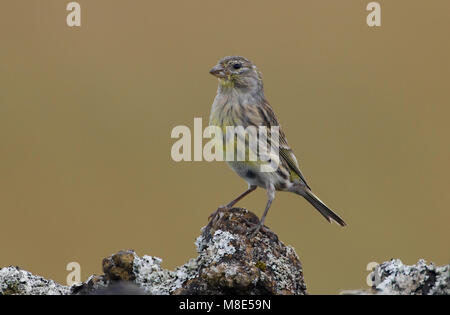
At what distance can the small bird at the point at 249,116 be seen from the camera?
177 inches

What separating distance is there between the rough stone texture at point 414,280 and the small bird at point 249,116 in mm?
1437

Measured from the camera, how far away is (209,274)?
2.94m

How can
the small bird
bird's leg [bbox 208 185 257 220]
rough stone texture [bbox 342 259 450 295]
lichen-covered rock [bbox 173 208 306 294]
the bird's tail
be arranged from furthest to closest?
1. the bird's tail
2. the small bird
3. bird's leg [bbox 208 185 257 220]
4. lichen-covered rock [bbox 173 208 306 294]
5. rough stone texture [bbox 342 259 450 295]

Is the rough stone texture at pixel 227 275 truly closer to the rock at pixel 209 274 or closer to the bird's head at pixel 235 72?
the rock at pixel 209 274

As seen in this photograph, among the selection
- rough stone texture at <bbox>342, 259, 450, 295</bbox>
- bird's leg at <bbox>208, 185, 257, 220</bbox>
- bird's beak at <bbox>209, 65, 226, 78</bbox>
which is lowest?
rough stone texture at <bbox>342, 259, 450, 295</bbox>

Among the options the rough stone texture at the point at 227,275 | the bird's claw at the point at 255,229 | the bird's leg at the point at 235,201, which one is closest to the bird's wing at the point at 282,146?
the bird's leg at the point at 235,201

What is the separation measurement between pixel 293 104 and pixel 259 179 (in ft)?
14.7

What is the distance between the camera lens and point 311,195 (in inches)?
197

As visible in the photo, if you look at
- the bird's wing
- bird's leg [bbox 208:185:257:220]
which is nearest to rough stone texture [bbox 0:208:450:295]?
bird's leg [bbox 208:185:257:220]

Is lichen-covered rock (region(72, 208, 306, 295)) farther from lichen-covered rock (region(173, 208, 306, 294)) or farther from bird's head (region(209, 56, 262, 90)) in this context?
bird's head (region(209, 56, 262, 90))

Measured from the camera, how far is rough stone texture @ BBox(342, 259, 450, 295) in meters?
2.84
